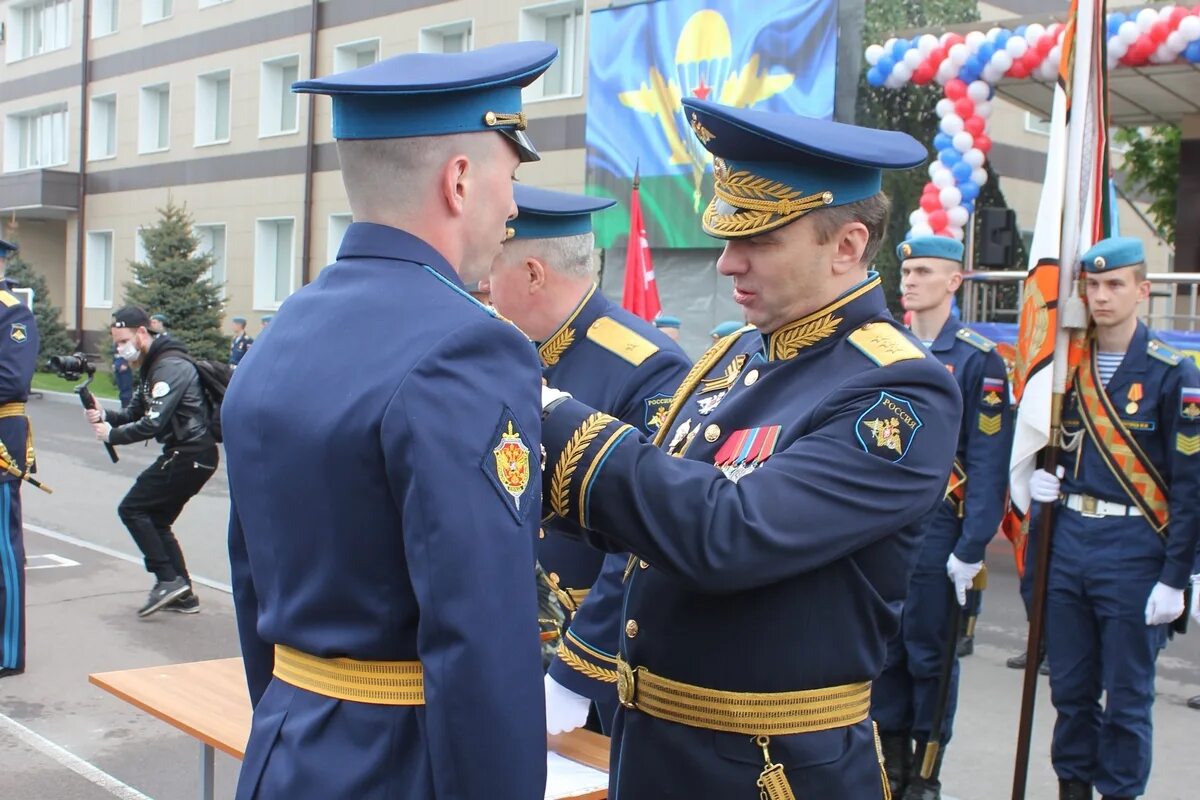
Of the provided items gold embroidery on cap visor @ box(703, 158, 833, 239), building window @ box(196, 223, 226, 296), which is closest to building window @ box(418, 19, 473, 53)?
building window @ box(196, 223, 226, 296)

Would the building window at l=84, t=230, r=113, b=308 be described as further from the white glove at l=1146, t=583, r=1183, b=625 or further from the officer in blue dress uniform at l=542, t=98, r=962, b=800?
the officer in blue dress uniform at l=542, t=98, r=962, b=800

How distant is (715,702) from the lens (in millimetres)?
2166

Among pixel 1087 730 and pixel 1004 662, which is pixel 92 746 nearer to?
pixel 1087 730

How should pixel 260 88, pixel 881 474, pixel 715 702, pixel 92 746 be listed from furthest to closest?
→ 1. pixel 260 88
2. pixel 92 746
3. pixel 715 702
4. pixel 881 474

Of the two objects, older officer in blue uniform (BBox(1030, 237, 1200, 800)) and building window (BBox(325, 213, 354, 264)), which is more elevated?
building window (BBox(325, 213, 354, 264))

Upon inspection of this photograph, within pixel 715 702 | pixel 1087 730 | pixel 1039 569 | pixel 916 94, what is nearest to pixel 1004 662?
pixel 1087 730

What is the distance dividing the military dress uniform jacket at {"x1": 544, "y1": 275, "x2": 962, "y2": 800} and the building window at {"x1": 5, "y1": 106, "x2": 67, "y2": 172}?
33414mm

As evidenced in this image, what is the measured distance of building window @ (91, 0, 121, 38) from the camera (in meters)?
29.9

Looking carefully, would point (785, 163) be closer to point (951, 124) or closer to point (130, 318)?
point (130, 318)

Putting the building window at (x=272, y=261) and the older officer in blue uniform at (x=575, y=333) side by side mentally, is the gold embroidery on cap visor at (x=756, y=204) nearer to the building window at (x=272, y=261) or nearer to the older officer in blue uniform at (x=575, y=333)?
the older officer in blue uniform at (x=575, y=333)

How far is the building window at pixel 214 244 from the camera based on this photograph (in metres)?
26.2

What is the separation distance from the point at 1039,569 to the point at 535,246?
210cm

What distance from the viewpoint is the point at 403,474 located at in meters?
1.61

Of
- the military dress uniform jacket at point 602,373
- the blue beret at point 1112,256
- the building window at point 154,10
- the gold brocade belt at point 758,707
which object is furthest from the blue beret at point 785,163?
the building window at point 154,10
